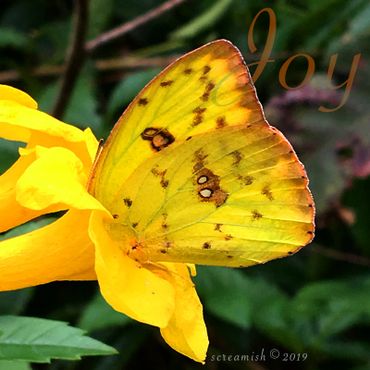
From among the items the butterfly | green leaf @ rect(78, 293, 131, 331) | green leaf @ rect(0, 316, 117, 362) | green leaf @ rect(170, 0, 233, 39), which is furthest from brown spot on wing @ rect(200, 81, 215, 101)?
green leaf @ rect(170, 0, 233, 39)

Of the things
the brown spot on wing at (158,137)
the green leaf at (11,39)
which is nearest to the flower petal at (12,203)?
the brown spot on wing at (158,137)

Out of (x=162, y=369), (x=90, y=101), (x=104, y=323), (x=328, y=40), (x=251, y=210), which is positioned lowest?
(x=162, y=369)

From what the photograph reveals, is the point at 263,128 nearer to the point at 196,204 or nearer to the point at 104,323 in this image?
the point at 196,204

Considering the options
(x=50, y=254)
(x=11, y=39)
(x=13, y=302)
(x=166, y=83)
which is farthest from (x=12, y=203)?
(x=11, y=39)

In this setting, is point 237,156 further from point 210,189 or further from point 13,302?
point 13,302

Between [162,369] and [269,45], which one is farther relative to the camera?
[162,369]

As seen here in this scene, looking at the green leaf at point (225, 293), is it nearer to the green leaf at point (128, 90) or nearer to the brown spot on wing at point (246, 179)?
the green leaf at point (128, 90)

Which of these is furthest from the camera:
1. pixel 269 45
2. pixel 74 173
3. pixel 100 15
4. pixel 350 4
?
pixel 100 15

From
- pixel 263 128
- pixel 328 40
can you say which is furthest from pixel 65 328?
pixel 328 40
